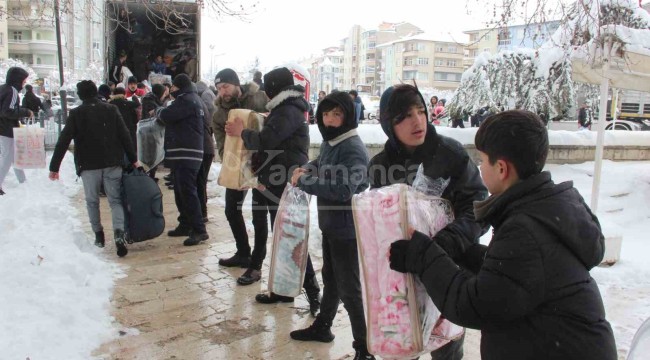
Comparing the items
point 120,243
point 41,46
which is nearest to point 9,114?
point 120,243

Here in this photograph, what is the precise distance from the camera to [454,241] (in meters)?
1.93

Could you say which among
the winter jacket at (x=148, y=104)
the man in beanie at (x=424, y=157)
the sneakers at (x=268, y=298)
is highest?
the winter jacket at (x=148, y=104)

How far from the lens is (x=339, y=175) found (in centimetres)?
305

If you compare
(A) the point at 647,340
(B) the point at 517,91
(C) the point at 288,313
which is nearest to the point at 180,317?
(C) the point at 288,313

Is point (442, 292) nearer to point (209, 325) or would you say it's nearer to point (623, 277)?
point (209, 325)

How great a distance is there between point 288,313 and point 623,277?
3.59 metres

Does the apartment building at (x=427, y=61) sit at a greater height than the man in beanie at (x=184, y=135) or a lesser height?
greater

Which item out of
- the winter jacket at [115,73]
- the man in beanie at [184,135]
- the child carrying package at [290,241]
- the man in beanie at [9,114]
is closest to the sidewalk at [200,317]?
the child carrying package at [290,241]

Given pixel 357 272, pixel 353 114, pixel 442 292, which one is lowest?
pixel 357 272

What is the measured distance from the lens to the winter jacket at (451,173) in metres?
2.01

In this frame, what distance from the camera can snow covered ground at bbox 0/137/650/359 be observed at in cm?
321

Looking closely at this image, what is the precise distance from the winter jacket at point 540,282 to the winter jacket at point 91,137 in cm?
447

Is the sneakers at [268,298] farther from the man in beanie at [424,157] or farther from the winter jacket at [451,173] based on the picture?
the winter jacket at [451,173]

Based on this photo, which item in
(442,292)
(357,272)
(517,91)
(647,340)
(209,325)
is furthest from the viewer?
(517,91)
